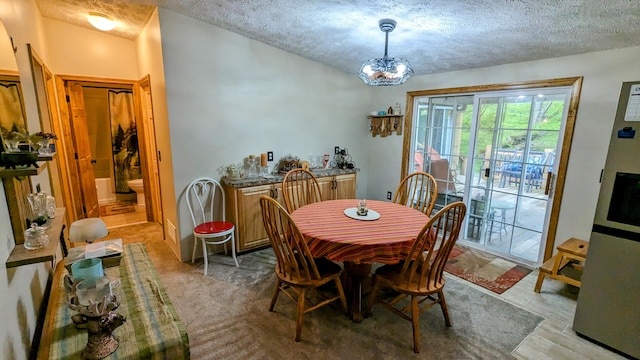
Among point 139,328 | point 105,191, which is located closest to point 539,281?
point 139,328

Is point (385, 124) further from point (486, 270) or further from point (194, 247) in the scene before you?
point (194, 247)

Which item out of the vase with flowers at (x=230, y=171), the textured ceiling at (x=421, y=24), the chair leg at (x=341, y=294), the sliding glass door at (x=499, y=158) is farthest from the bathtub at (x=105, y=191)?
the sliding glass door at (x=499, y=158)

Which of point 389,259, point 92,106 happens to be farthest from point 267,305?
point 92,106

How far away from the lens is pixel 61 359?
1.16 m

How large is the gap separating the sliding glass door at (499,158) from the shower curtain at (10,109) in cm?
399

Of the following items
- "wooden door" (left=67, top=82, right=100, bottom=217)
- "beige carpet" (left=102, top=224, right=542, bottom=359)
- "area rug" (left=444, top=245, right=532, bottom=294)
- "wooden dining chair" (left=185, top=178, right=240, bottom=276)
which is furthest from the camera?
"wooden door" (left=67, top=82, right=100, bottom=217)

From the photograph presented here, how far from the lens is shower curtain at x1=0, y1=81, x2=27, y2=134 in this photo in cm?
132

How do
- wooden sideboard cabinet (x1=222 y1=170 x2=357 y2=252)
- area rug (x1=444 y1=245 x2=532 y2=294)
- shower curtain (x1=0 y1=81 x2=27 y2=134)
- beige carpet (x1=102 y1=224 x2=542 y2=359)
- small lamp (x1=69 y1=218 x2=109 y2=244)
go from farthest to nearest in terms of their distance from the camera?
wooden sideboard cabinet (x1=222 y1=170 x2=357 y2=252)
area rug (x1=444 y1=245 x2=532 y2=294)
beige carpet (x1=102 y1=224 x2=542 y2=359)
small lamp (x1=69 y1=218 x2=109 y2=244)
shower curtain (x1=0 y1=81 x2=27 y2=134)

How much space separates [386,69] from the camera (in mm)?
2264

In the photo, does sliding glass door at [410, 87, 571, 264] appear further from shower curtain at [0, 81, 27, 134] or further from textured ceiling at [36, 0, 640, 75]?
shower curtain at [0, 81, 27, 134]

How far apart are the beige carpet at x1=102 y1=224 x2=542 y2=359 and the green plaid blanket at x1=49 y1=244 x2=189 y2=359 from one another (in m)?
0.62

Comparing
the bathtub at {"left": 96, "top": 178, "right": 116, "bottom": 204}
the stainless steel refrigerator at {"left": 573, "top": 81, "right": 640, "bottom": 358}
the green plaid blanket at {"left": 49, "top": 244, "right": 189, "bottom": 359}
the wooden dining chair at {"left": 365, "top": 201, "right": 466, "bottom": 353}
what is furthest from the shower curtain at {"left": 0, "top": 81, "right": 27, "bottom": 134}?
the bathtub at {"left": 96, "top": 178, "right": 116, "bottom": 204}

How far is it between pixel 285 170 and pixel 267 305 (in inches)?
70.0

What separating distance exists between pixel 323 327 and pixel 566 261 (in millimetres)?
2346
